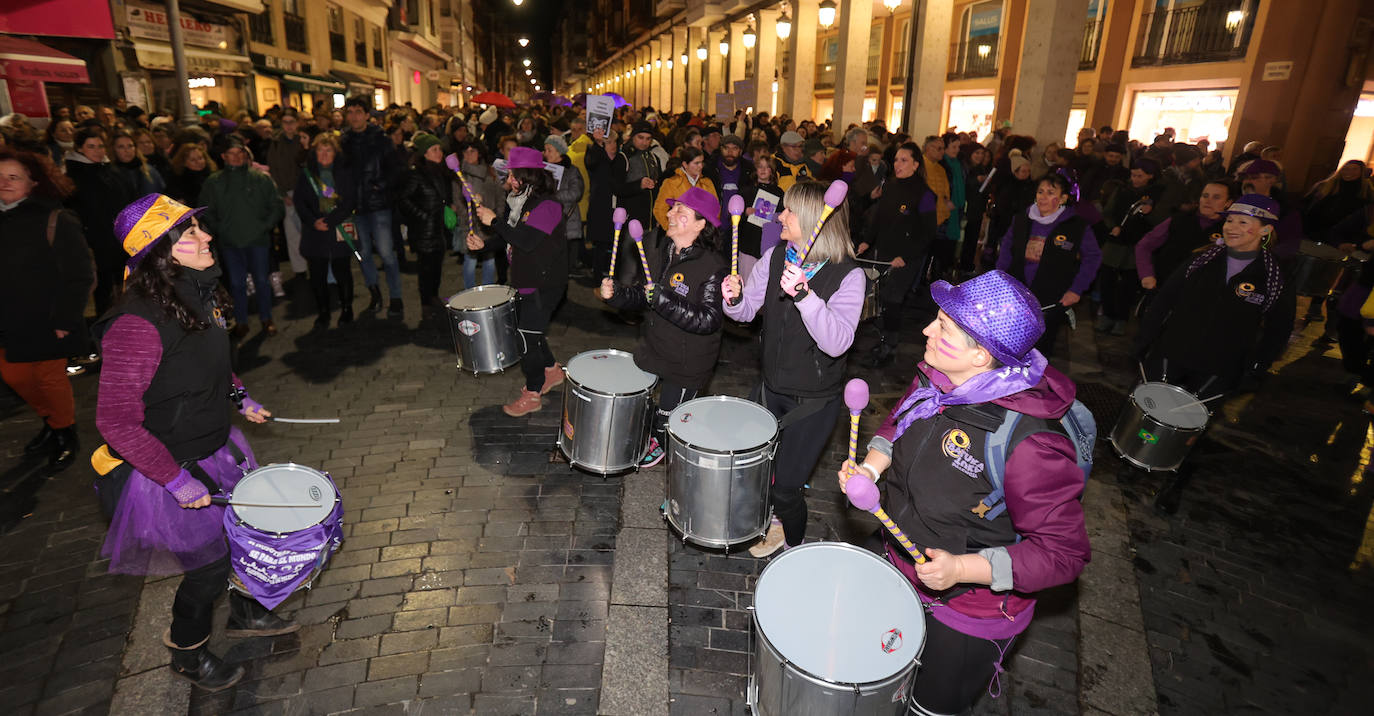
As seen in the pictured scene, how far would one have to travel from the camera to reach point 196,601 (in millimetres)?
3084

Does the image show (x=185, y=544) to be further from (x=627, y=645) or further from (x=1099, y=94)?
(x=1099, y=94)

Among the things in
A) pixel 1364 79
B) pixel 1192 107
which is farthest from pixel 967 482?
pixel 1192 107

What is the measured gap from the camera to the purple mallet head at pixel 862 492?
2.16 metres

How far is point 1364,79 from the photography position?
604 inches

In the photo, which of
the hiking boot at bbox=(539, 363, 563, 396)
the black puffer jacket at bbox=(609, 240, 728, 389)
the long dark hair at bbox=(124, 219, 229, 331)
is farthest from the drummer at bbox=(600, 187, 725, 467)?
the long dark hair at bbox=(124, 219, 229, 331)

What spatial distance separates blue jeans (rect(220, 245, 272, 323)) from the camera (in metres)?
7.30

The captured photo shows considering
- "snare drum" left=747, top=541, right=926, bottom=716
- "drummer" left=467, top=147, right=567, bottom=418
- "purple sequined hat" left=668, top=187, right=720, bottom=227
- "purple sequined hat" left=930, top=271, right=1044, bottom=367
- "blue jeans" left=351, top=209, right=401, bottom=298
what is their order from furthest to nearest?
"blue jeans" left=351, top=209, right=401, bottom=298 < "drummer" left=467, top=147, right=567, bottom=418 < "purple sequined hat" left=668, top=187, right=720, bottom=227 < "snare drum" left=747, top=541, right=926, bottom=716 < "purple sequined hat" left=930, top=271, right=1044, bottom=367

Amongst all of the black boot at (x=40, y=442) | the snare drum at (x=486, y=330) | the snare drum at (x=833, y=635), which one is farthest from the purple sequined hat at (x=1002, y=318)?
the black boot at (x=40, y=442)

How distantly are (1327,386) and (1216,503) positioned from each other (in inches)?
168

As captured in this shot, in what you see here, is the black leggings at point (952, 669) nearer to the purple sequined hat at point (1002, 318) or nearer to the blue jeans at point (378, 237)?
the purple sequined hat at point (1002, 318)

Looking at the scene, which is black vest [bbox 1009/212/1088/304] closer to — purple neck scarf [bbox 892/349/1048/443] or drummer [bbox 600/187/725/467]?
drummer [bbox 600/187/725/467]

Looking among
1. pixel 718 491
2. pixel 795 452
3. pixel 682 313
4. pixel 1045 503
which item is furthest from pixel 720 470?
pixel 1045 503

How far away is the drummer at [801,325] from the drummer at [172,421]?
8.39ft

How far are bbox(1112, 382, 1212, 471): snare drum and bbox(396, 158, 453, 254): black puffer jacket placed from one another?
24.7ft
